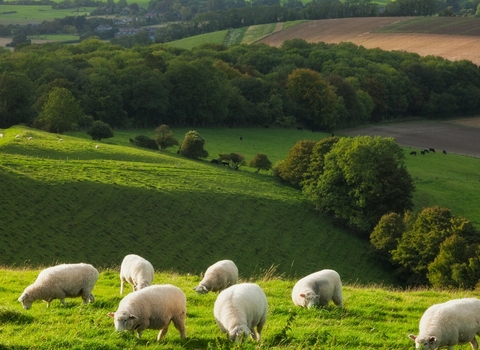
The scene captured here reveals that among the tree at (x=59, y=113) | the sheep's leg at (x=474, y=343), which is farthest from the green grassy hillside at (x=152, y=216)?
the sheep's leg at (x=474, y=343)

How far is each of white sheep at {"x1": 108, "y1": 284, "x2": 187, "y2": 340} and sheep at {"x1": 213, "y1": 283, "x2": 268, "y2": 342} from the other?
778 millimetres

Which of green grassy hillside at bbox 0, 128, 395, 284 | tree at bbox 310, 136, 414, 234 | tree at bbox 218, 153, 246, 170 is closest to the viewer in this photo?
green grassy hillside at bbox 0, 128, 395, 284

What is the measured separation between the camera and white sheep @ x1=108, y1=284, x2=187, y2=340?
12.4 metres

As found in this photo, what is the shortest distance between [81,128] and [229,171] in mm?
25781

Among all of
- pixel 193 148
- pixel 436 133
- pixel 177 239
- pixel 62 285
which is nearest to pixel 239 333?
pixel 62 285

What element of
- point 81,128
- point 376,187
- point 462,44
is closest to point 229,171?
point 376,187

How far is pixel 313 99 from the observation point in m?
112

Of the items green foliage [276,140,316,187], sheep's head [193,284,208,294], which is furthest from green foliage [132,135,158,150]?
sheep's head [193,284,208,294]

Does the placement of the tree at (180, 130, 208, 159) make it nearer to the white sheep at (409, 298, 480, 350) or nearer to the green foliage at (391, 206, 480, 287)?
the green foliage at (391, 206, 480, 287)

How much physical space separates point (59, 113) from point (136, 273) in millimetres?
62725

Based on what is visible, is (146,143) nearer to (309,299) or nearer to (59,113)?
(59,113)

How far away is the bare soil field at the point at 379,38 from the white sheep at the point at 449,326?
13929 centimetres

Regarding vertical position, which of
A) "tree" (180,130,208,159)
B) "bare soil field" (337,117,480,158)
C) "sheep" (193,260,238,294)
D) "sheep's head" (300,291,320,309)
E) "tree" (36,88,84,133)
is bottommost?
"bare soil field" (337,117,480,158)

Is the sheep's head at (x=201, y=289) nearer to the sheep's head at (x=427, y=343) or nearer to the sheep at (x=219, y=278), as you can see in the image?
the sheep at (x=219, y=278)
